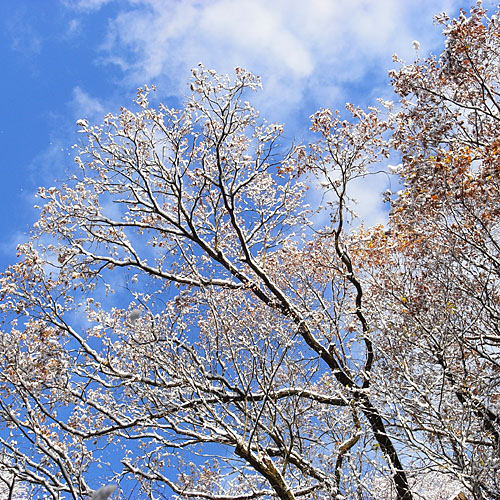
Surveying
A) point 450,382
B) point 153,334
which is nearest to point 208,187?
point 153,334

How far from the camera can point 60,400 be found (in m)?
8.88

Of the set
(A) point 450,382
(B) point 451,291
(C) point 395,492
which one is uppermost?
(B) point 451,291

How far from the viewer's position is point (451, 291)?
6.67 metres

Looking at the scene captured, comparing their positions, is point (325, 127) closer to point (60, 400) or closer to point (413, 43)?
point (413, 43)

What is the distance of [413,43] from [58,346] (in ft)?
29.1

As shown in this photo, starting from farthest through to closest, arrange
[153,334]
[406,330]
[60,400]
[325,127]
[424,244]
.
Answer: [325,127] < [60,400] < [153,334] < [424,244] < [406,330]

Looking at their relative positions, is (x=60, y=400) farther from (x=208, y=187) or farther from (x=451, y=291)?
(x=451, y=291)

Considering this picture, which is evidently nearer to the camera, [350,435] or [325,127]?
[350,435]

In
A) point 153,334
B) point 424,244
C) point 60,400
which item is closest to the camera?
point 424,244

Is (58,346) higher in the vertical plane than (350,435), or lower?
higher

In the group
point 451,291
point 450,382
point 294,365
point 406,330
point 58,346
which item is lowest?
point 450,382

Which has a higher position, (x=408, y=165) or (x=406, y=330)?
(x=408, y=165)

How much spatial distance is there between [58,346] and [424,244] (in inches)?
265

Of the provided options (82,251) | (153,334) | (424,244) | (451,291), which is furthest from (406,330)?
(82,251)
